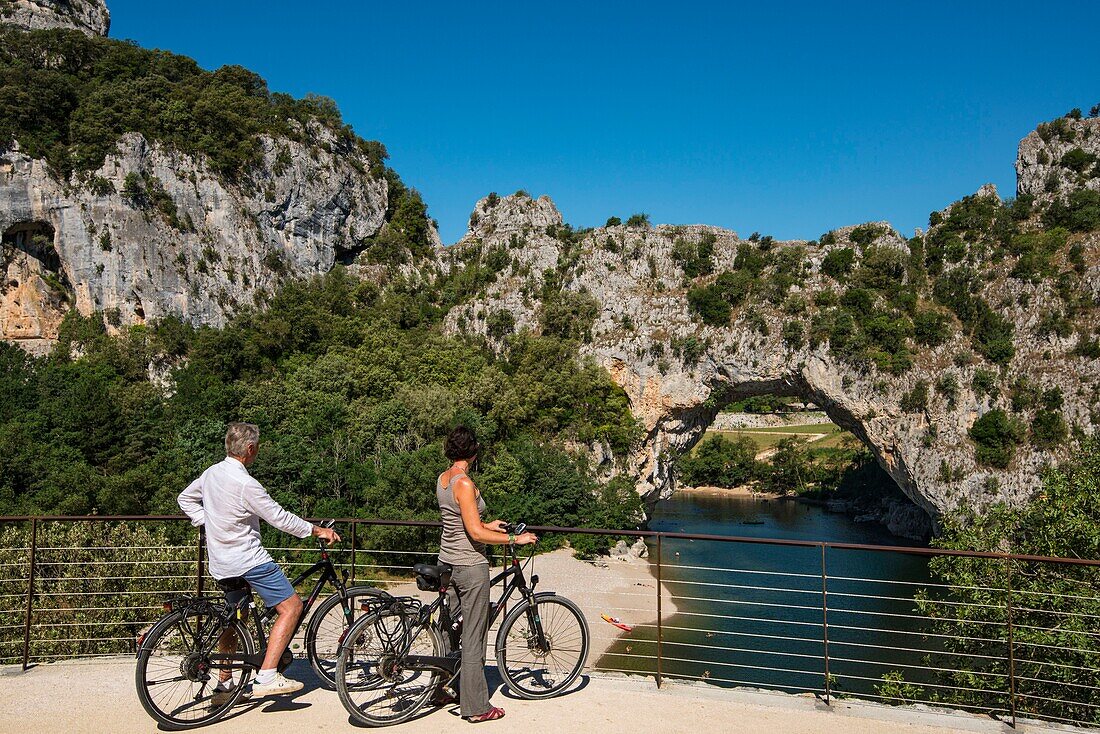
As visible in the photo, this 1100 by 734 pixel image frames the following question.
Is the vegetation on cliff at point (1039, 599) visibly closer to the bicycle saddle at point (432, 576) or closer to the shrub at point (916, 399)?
the bicycle saddle at point (432, 576)

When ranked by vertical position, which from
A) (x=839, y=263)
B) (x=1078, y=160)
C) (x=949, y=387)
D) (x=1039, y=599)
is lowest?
(x=1039, y=599)

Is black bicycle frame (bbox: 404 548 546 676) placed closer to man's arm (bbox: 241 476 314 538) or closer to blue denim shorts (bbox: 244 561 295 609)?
blue denim shorts (bbox: 244 561 295 609)

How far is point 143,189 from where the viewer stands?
4172 centimetres

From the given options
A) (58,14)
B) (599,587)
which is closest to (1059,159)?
(599,587)

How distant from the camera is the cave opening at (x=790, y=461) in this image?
4138 centimetres

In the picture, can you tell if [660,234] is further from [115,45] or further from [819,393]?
[115,45]

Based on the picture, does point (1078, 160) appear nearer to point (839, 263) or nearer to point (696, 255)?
point (839, 263)

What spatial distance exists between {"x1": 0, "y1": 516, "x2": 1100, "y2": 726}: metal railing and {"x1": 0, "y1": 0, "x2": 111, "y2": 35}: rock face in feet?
173

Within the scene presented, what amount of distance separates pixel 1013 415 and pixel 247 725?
38.4 metres

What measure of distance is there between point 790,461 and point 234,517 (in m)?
66.2

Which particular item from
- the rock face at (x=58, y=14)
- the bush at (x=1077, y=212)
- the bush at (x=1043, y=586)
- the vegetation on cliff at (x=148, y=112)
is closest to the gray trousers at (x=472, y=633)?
the bush at (x=1043, y=586)

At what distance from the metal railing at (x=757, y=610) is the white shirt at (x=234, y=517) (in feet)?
3.21

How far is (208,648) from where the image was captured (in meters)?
5.05

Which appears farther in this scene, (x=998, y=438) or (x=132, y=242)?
(x=132, y=242)
